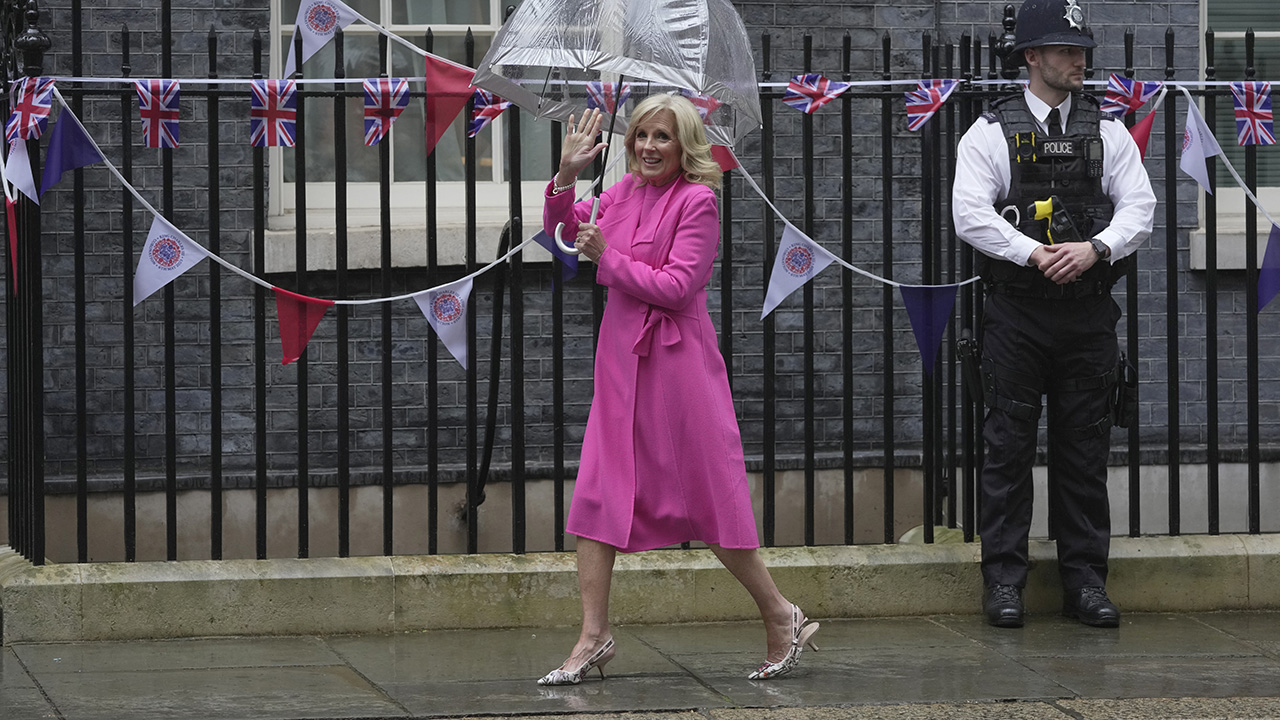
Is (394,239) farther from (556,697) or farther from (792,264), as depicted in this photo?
(556,697)

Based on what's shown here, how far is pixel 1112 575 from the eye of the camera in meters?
6.07

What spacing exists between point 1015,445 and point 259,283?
2.64 meters

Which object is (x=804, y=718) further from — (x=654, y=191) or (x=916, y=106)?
(x=916, y=106)

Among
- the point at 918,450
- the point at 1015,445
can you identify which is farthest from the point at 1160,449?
the point at 1015,445

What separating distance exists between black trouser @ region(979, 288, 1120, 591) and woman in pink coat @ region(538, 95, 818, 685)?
1277 millimetres

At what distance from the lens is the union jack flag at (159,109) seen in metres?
5.44

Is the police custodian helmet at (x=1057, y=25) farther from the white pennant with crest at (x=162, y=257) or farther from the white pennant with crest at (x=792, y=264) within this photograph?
the white pennant with crest at (x=162, y=257)

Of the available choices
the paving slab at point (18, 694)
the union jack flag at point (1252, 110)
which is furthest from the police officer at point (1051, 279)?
the paving slab at point (18, 694)

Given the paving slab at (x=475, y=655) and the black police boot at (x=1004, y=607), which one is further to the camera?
the black police boot at (x=1004, y=607)

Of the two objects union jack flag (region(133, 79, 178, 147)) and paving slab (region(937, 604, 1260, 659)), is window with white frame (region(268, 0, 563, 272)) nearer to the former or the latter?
union jack flag (region(133, 79, 178, 147))

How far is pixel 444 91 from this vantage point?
567 cm

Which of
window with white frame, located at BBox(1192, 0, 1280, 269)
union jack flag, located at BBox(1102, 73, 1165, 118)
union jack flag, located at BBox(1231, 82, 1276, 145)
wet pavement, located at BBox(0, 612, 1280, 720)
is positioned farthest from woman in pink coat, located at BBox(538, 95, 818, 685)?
window with white frame, located at BBox(1192, 0, 1280, 269)

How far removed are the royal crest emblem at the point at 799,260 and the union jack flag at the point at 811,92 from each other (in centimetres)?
48

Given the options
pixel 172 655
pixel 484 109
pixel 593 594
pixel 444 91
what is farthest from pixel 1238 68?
pixel 172 655
